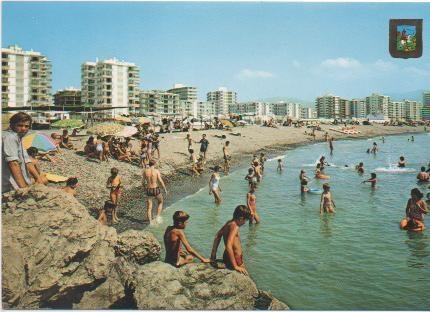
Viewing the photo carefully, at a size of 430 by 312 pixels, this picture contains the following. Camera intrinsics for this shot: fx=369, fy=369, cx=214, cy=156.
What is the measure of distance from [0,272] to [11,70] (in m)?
82.0

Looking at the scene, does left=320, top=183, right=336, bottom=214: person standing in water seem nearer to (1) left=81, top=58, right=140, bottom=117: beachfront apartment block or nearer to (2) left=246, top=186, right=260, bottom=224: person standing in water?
(2) left=246, top=186, right=260, bottom=224: person standing in water

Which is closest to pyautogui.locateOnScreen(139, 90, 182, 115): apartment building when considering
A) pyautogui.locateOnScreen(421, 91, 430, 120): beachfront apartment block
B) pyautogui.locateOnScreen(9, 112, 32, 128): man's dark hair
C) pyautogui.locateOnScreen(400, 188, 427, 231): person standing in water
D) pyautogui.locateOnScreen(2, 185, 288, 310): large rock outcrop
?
pyautogui.locateOnScreen(421, 91, 430, 120): beachfront apartment block

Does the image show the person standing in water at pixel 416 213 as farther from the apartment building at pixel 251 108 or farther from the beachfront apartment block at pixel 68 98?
the apartment building at pixel 251 108

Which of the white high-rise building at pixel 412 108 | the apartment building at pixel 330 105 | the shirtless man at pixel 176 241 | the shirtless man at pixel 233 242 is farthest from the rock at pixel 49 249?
the white high-rise building at pixel 412 108

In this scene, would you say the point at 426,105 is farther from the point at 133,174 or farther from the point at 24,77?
the point at 133,174

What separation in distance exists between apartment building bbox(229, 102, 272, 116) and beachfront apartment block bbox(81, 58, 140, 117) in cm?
8735

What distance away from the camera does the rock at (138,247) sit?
311 inches

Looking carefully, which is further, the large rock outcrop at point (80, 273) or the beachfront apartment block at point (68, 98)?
the beachfront apartment block at point (68, 98)

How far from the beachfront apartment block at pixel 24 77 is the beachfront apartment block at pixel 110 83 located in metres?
12.0

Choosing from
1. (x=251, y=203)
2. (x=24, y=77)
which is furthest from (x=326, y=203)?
(x=24, y=77)

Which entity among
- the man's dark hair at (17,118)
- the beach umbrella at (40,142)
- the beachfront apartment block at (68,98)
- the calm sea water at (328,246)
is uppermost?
the beachfront apartment block at (68,98)

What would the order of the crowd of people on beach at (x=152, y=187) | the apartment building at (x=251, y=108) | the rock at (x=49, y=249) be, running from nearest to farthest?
1. the rock at (x=49, y=249)
2. the crowd of people on beach at (x=152, y=187)
3. the apartment building at (x=251, y=108)

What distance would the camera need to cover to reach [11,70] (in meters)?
75.5

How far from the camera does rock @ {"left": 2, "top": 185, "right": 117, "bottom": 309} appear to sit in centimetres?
580
